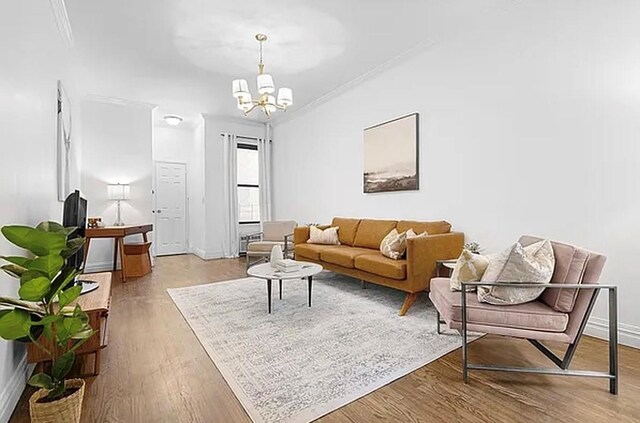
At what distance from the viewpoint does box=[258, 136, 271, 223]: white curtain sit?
7.14m

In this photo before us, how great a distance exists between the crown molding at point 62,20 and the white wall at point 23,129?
4.9 inches

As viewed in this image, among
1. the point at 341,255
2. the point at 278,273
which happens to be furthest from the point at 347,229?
the point at 278,273

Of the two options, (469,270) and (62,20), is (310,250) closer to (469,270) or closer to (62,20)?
(469,270)

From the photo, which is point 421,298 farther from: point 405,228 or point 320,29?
point 320,29

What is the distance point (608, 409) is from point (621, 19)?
2.68m

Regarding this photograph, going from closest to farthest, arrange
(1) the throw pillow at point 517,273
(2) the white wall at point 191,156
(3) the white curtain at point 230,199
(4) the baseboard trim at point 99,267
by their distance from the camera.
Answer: (1) the throw pillow at point 517,273 < (4) the baseboard trim at point 99,267 < (3) the white curtain at point 230,199 < (2) the white wall at point 191,156

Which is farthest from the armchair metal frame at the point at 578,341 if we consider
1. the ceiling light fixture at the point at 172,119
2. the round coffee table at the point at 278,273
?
the ceiling light fixture at the point at 172,119

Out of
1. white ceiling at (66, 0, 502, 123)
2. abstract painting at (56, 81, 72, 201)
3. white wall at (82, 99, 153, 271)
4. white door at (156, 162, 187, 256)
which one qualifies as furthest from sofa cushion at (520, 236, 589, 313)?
white door at (156, 162, 187, 256)

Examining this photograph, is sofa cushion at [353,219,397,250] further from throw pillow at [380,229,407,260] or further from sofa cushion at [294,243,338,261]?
throw pillow at [380,229,407,260]

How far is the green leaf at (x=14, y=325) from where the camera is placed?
1322mm

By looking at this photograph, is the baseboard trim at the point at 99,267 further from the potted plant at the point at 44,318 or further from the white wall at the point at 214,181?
the potted plant at the point at 44,318

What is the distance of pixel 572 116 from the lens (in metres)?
2.74

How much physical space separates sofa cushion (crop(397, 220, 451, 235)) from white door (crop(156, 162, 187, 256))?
5.36 m

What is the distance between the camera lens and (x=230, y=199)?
22.4 ft
